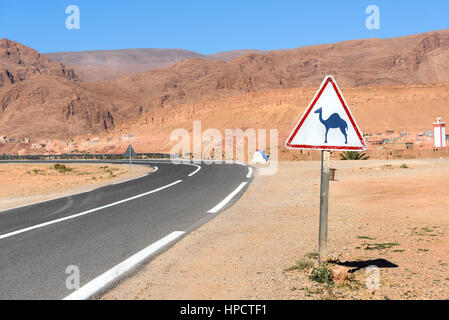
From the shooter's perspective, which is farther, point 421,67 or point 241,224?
point 421,67

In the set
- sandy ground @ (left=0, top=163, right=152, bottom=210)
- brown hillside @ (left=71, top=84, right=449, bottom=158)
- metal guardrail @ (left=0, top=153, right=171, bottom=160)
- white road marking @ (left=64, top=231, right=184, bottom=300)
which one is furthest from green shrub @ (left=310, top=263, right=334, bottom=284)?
brown hillside @ (left=71, top=84, right=449, bottom=158)

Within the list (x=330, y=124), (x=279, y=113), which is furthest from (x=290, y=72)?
(x=330, y=124)

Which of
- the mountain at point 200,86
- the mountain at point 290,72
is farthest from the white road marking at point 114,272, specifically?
the mountain at point 290,72

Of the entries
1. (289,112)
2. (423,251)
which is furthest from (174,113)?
(423,251)

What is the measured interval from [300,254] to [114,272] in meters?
2.59

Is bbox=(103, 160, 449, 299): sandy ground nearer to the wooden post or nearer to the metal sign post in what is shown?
the wooden post

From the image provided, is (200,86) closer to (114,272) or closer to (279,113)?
(279,113)

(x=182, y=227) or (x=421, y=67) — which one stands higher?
(x=421, y=67)

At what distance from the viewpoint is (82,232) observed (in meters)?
8.55

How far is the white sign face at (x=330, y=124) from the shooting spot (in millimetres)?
5336
